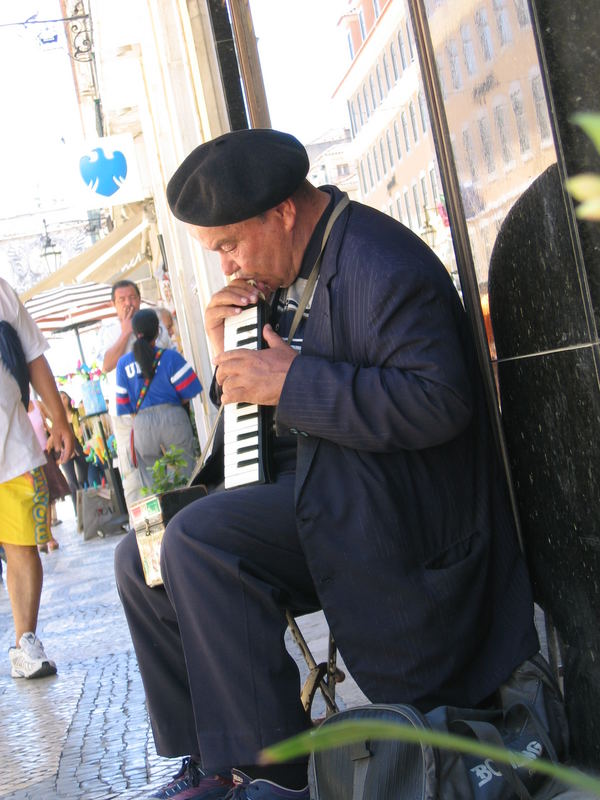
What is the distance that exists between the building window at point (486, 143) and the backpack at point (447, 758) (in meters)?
1.09

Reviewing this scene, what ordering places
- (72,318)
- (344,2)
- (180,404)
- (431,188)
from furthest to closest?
1. (72,318)
2. (180,404)
3. (344,2)
4. (431,188)

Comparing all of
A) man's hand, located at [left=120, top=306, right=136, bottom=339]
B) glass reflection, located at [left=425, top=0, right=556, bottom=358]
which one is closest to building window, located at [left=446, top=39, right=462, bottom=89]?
glass reflection, located at [left=425, top=0, right=556, bottom=358]

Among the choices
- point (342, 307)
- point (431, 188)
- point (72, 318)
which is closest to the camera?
point (342, 307)

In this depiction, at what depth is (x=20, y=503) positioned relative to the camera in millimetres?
5289

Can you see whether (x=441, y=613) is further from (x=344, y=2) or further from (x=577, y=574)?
(x=344, y=2)

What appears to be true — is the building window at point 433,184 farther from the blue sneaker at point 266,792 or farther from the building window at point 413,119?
the blue sneaker at point 266,792

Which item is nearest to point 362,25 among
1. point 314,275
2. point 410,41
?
point 410,41

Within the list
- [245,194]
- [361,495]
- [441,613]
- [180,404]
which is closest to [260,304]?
[245,194]

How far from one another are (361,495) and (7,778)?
180 centimetres

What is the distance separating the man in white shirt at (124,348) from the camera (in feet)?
28.7

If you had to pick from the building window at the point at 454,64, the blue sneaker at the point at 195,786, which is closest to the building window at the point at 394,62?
the building window at the point at 454,64

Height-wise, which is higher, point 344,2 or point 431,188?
point 344,2

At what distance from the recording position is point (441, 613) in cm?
234

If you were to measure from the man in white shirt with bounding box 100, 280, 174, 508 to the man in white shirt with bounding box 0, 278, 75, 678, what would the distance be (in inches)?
123
